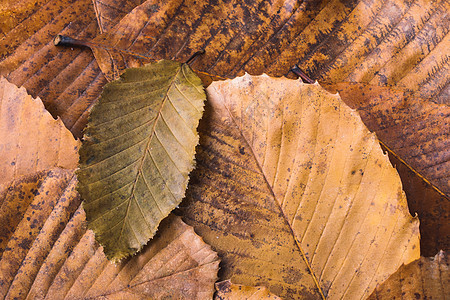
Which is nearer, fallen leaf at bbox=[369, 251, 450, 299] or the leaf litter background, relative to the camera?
fallen leaf at bbox=[369, 251, 450, 299]

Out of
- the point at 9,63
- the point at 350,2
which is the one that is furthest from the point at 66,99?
the point at 350,2

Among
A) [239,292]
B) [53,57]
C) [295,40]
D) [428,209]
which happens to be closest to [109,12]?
[53,57]

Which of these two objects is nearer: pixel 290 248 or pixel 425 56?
pixel 290 248

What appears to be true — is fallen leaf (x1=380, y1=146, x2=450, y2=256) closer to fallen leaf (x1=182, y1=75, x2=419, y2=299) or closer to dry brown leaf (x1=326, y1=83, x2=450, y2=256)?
dry brown leaf (x1=326, y1=83, x2=450, y2=256)

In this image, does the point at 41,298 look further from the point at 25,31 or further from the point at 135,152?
the point at 25,31

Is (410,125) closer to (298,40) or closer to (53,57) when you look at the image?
(298,40)

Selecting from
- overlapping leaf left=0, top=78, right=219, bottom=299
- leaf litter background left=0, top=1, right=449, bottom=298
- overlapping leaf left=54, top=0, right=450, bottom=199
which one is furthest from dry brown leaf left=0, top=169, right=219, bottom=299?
overlapping leaf left=54, top=0, right=450, bottom=199

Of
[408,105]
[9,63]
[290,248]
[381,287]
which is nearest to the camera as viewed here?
[381,287]
